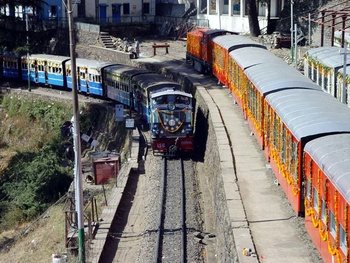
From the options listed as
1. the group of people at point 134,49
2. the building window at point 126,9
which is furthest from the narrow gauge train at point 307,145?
the building window at point 126,9

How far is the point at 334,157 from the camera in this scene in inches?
488

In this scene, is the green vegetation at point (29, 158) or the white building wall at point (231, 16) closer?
the green vegetation at point (29, 158)

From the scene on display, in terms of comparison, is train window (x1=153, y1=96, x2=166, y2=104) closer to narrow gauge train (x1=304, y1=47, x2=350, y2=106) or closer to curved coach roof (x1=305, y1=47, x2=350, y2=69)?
narrow gauge train (x1=304, y1=47, x2=350, y2=106)

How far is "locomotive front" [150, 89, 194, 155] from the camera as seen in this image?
92.7 feet

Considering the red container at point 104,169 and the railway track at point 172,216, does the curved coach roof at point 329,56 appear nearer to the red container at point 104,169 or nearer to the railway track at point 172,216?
the railway track at point 172,216

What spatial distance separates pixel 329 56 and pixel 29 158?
1395 centimetres

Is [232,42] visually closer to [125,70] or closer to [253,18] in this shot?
[125,70]

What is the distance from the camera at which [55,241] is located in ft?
71.2

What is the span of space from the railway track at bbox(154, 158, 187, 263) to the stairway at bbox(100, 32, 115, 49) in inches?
1058

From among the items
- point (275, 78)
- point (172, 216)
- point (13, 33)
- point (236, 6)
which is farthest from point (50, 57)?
point (275, 78)

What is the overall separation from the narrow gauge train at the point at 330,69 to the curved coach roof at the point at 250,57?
5.02ft

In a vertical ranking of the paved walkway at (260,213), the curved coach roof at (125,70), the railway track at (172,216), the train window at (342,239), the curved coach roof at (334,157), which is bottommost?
the railway track at (172,216)

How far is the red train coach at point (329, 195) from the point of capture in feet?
37.5

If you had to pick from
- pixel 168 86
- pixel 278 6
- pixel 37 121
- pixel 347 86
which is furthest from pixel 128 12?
pixel 347 86
